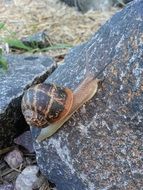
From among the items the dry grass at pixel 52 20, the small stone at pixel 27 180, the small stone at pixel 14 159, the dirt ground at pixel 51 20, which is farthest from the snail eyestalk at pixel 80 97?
the dry grass at pixel 52 20

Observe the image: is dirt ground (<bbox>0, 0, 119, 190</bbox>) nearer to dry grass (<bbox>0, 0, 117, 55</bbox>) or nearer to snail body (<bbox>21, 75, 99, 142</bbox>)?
dry grass (<bbox>0, 0, 117, 55</bbox>)

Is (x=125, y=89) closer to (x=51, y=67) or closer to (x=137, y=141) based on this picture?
(x=137, y=141)

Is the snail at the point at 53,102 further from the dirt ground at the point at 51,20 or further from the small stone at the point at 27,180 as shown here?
the dirt ground at the point at 51,20

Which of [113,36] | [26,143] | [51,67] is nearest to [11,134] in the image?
[26,143]

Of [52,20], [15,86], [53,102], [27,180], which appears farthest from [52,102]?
[52,20]

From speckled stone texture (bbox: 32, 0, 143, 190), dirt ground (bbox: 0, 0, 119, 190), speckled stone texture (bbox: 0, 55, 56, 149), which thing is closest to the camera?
speckled stone texture (bbox: 32, 0, 143, 190)

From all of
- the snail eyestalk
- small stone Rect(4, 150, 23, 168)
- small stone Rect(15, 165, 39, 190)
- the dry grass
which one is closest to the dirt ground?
the dry grass

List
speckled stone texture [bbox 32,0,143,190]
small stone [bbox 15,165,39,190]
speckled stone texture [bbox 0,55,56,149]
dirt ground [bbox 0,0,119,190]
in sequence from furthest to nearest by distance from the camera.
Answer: dirt ground [bbox 0,0,119,190], speckled stone texture [bbox 0,55,56,149], small stone [bbox 15,165,39,190], speckled stone texture [bbox 32,0,143,190]
